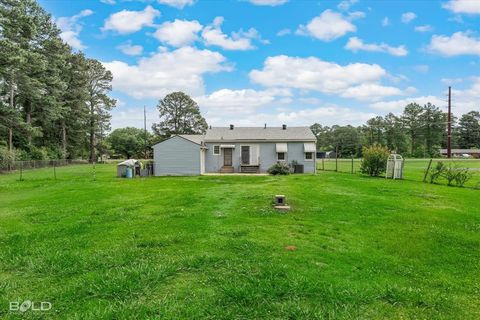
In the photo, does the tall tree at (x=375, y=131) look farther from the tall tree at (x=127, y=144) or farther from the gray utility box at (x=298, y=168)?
the gray utility box at (x=298, y=168)

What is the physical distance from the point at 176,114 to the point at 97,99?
13.1 metres

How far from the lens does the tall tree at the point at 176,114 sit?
2084 inches

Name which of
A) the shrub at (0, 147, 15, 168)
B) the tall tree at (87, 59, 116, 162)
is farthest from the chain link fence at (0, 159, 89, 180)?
the tall tree at (87, 59, 116, 162)

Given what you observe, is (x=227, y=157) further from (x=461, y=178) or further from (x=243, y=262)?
(x=243, y=262)

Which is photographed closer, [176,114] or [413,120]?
[176,114]

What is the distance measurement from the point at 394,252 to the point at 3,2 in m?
30.7

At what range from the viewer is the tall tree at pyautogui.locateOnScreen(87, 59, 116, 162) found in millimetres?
43938

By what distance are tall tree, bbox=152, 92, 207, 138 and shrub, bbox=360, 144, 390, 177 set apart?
38.7 m

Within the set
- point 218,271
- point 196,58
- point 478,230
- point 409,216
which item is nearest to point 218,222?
point 218,271

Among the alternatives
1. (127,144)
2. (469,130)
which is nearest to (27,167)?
(127,144)

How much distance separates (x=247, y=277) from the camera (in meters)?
4.05

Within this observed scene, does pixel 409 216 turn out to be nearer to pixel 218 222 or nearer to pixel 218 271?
pixel 218 222

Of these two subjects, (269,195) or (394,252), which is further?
(269,195)

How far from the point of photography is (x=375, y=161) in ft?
60.3
